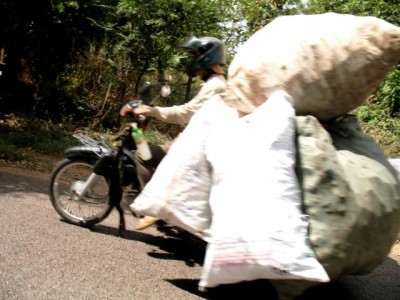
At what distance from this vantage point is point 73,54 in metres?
9.35

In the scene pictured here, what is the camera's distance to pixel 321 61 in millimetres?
2629

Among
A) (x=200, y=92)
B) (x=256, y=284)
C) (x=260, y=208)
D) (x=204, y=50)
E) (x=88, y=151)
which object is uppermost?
(x=204, y=50)

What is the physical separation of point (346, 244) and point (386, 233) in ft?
0.97

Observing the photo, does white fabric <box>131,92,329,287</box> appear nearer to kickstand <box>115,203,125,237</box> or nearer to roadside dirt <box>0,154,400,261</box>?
kickstand <box>115,203,125,237</box>

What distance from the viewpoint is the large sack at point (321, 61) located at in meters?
2.60

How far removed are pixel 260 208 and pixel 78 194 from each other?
7.29 feet

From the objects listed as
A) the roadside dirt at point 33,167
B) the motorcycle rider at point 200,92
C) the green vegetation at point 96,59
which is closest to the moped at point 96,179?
the motorcycle rider at point 200,92

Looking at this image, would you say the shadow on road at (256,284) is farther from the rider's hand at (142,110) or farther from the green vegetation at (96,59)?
the green vegetation at (96,59)

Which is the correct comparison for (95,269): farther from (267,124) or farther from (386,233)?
(386,233)

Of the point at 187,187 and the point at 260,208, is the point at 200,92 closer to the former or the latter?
the point at 187,187

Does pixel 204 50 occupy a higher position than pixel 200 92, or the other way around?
pixel 204 50

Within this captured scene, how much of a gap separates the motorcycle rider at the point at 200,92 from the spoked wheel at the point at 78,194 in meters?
0.43

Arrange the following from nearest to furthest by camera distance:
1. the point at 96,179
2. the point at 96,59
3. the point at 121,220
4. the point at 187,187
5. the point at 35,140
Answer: the point at 187,187 < the point at 121,220 < the point at 96,179 < the point at 35,140 < the point at 96,59

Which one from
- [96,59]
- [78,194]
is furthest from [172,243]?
[96,59]
